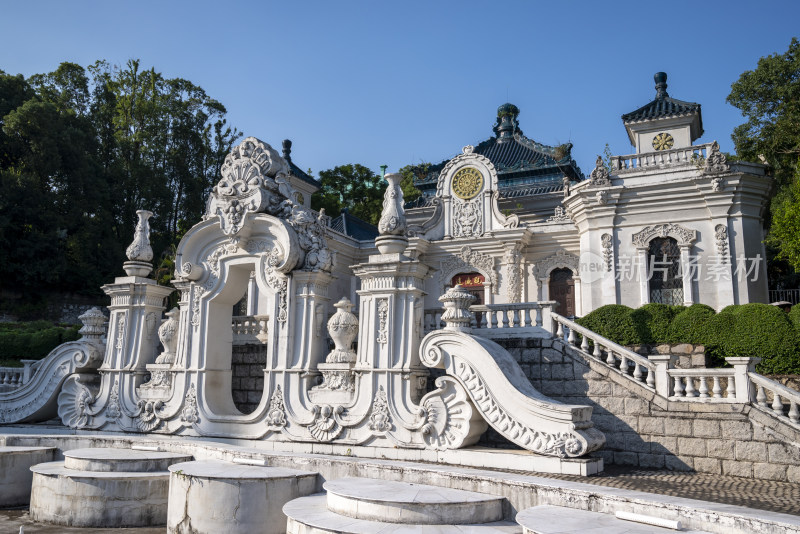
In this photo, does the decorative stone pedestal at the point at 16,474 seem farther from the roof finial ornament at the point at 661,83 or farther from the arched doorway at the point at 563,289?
the roof finial ornament at the point at 661,83

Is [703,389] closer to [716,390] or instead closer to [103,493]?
[716,390]

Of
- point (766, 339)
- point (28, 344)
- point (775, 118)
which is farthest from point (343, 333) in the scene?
point (775, 118)

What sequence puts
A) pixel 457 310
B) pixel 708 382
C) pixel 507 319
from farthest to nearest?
pixel 507 319 < pixel 708 382 < pixel 457 310

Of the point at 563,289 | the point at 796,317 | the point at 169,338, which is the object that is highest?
the point at 563,289

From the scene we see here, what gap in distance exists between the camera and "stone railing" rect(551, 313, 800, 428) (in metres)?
8.56

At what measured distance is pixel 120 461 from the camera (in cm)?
945

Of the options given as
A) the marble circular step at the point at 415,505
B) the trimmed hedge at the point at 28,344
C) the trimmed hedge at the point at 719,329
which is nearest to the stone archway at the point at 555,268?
the trimmed hedge at the point at 719,329

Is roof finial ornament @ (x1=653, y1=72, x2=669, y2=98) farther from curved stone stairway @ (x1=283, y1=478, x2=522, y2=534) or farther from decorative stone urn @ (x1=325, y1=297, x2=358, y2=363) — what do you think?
curved stone stairway @ (x1=283, y1=478, x2=522, y2=534)

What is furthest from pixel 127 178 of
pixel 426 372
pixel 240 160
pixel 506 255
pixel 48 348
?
pixel 426 372

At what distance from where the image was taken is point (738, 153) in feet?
73.9

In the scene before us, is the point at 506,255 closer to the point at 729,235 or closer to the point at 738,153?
the point at 729,235

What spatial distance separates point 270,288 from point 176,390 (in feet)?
9.25

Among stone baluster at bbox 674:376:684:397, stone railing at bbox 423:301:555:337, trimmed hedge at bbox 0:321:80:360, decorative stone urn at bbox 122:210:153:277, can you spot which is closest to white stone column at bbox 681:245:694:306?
stone railing at bbox 423:301:555:337

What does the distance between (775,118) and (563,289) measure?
975 centimetres
